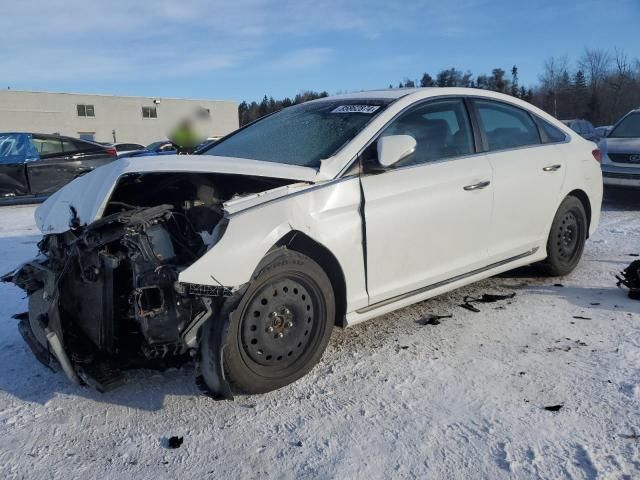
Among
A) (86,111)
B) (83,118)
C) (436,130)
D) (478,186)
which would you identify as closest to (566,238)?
(478,186)

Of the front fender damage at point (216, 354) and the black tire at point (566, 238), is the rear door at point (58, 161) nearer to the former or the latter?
the front fender damage at point (216, 354)

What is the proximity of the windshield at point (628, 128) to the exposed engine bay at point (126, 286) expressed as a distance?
8.53 metres

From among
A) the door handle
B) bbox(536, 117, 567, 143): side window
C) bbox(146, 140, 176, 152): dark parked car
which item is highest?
bbox(146, 140, 176, 152): dark parked car

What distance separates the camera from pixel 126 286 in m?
2.95

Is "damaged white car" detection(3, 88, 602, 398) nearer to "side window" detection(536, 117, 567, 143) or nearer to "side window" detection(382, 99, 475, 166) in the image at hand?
"side window" detection(382, 99, 475, 166)

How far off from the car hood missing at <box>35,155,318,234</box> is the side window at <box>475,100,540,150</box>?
1.74 metres

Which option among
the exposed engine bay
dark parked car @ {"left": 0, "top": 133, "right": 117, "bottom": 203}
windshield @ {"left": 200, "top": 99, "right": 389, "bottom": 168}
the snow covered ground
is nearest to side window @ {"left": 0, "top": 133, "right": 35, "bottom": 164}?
dark parked car @ {"left": 0, "top": 133, "right": 117, "bottom": 203}

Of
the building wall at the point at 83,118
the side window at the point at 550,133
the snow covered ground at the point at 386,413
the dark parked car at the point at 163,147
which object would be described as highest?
the building wall at the point at 83,118

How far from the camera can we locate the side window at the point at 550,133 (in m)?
4.63

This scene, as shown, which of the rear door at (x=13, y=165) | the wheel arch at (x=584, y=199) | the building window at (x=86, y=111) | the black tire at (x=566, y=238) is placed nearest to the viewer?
the black tire at (x=566, y=238)

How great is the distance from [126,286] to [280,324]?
0.87m

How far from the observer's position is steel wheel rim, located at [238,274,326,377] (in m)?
2.82

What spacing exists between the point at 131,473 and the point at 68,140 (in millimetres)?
9512

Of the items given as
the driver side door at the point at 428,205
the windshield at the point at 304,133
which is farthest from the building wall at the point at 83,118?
the driver side door at the point at 428,205
